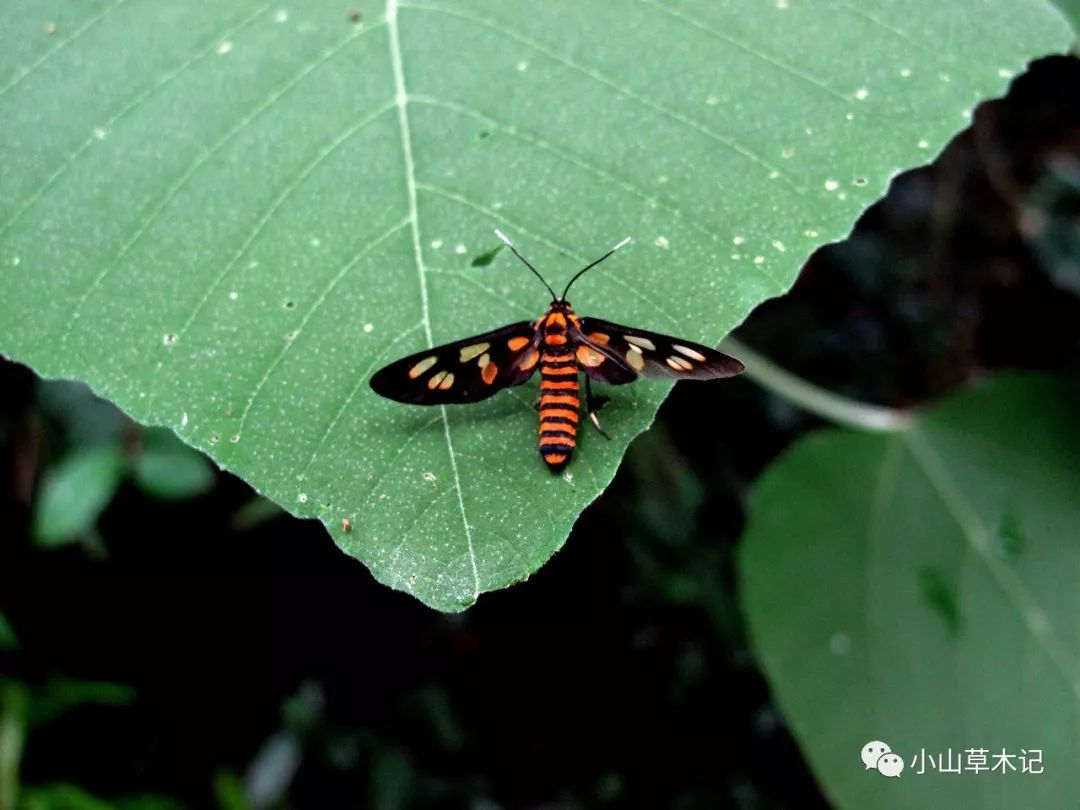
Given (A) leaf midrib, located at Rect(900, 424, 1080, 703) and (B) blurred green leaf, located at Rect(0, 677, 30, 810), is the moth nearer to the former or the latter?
(A) leaf midrib, located at Rect(900, 424, 1080, 703)

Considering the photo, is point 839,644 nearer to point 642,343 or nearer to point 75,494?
point 642,343

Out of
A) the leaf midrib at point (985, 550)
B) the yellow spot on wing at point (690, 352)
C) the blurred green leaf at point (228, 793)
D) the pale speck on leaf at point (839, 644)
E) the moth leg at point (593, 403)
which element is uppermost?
the yellow spot on wing at point (690, 352)

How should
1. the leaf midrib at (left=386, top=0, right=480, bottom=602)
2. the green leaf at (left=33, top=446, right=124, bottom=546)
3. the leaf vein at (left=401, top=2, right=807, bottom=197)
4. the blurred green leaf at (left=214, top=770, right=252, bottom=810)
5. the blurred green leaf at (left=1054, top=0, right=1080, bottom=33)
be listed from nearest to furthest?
1. the leaf midrib at (left=386, top=0, right=480, bottom=602)
2. the leaf vein at (left=401, top=2, right=807, bottom=197)
3. the blurred green leaf at (left=1054, top=0, right=1080, bottom=33)
4. the green leaf at (left=33, top=446, right=124, bottom=546)
5. the blurred green leaf at (left=214, top=770, right=252, bottom=810)

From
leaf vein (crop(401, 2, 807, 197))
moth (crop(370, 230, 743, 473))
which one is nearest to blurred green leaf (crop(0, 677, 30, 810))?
moth (crop(370, 230, 743, 473))

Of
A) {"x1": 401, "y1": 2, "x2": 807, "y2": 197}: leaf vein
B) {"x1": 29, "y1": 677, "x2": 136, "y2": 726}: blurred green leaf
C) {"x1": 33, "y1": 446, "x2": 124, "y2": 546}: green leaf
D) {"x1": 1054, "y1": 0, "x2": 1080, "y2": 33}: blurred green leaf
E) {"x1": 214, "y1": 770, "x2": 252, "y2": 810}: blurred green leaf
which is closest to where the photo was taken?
{"x1": 401, "y1": 2, "x2": 807, "y2": 197}: leaf vein

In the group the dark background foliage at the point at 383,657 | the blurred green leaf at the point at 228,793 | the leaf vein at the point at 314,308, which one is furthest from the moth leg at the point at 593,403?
the blurred green leaf at the point at 228,793

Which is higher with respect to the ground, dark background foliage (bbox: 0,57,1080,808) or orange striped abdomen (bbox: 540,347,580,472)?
orange striped abdomen (bbox: 540,347,580,472)

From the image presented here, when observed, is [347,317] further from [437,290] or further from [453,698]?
[453,698]

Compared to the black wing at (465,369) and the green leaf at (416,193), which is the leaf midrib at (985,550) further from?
the black wing at (465,369)
